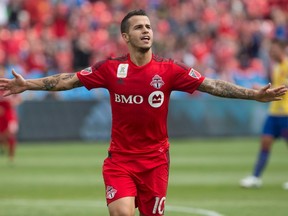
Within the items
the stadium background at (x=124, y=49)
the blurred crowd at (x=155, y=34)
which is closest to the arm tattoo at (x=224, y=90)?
the stadium background at (x=124, y=49)

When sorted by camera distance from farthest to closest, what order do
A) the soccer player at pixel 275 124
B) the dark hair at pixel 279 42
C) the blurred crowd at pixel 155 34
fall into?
the blurred crowd at pixel 155 34 → the soccer player at pixel 275 124 → the dark hair at pixel 279 42

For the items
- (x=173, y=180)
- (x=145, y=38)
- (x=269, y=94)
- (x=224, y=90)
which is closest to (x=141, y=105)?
(x=145, y=38)

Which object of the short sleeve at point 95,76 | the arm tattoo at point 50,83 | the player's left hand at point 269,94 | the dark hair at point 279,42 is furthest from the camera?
the dark hair at point 279,42

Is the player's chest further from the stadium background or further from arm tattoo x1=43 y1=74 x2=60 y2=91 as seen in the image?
the stadium background

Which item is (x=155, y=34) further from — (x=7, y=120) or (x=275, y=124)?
(x=275, y=124)

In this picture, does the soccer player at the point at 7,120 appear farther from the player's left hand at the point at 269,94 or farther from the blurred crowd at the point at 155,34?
the player's left hand at the point at 269,94

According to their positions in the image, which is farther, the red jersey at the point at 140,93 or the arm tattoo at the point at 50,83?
the arm tattoo at the point at 50,83

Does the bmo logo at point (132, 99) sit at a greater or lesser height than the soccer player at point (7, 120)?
greater

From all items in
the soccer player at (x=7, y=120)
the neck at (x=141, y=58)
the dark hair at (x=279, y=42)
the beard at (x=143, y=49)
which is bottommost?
the soccer player at (x=7, y=120)

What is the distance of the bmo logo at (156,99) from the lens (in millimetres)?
9375

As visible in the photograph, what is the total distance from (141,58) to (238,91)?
1.12 metres

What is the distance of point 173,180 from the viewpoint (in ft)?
57.4

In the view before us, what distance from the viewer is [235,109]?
90.1 feet

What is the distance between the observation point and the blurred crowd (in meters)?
27.6
